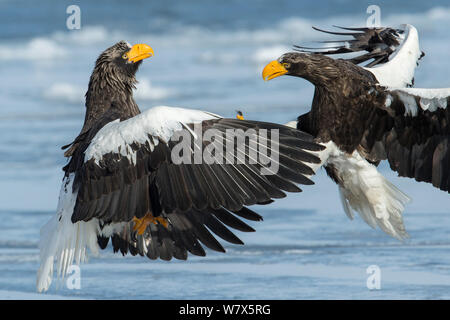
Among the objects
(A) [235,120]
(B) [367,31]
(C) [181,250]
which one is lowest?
(C) [181,250]

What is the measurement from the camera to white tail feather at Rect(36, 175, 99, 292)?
18.1 feet

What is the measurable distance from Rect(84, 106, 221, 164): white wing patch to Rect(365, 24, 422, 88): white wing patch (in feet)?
4.54

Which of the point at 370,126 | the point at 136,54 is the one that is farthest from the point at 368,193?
the point at 136,54

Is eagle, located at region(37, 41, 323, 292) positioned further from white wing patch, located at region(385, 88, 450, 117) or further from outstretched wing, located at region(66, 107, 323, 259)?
white wing patch, located at region(385, 88, 450, 117)

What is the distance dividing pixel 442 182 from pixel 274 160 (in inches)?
48.8

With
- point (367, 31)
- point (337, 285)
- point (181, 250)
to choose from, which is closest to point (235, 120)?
point (181, 250)

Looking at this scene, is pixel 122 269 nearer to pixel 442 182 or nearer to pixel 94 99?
pixel 94 99

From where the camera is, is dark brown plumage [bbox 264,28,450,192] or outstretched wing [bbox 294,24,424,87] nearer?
dark brown plumage [bbox 264,28,450,192]

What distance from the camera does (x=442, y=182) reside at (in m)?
5.60

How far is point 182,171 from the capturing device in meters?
4.97

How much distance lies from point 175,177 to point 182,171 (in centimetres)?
5

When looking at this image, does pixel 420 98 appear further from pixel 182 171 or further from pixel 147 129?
pixel 147 129

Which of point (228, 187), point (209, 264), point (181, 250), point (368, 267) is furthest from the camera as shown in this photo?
point (209, 264)

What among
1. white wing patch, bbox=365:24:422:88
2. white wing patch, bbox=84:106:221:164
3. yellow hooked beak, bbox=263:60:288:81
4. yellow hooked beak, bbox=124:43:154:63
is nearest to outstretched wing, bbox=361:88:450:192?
white wing patch, bbox=365:24:422:88
